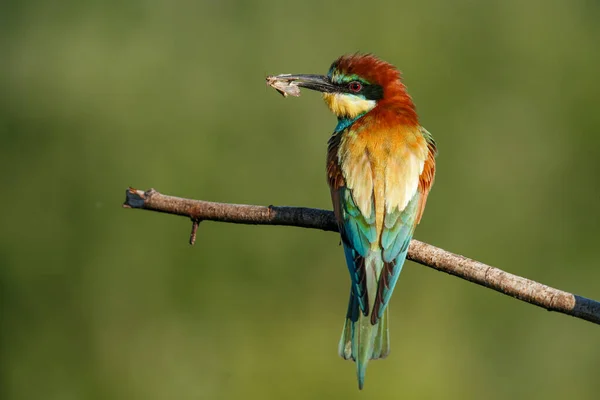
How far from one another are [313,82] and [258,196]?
5.25ft

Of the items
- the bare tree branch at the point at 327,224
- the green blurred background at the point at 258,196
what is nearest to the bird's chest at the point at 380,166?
the bare tree branch at the point at 327,224

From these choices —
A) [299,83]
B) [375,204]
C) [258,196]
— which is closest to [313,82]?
[299,83]

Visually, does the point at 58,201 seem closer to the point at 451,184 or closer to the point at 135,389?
the point at 135,389

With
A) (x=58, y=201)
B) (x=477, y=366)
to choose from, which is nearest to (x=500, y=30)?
(x=477, y=366)

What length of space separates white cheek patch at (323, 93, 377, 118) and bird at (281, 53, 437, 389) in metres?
0.12

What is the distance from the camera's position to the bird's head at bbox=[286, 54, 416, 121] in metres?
3.86

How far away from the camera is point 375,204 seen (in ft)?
11.0

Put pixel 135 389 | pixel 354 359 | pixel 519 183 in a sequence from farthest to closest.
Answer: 1. pixel 519 183
2. pixel 135 389
3. pixel 354 359

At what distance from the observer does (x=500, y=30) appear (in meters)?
6.83

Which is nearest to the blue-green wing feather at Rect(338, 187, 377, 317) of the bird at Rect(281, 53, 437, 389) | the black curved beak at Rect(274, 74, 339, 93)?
the bird at Rect(281, 53, 437, 389)

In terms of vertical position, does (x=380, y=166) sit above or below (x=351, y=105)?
below

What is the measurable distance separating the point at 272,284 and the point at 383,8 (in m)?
2.37

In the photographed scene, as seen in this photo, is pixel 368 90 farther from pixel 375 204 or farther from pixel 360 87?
pixel 375 204

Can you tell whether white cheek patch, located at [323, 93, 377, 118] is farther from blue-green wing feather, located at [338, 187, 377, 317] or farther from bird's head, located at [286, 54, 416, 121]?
blue-green wing feather, located at [338, 187, 377, 317]
